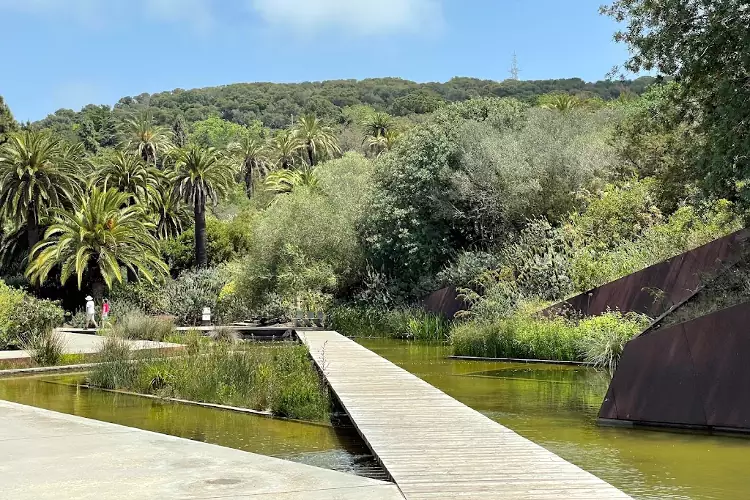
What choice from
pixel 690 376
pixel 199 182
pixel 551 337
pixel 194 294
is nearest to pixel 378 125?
pixel 199 182

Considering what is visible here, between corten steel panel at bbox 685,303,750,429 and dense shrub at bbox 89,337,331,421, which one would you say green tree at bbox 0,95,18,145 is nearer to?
dense shrub at bbox 89,337,331,421

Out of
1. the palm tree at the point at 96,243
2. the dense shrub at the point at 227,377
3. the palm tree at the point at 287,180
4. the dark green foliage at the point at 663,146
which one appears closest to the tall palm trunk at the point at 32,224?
the palm tree at the point at 96,243

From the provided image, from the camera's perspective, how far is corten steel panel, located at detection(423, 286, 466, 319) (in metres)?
25.8

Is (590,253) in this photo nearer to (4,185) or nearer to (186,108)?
(4,185)

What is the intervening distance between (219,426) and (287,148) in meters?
49.8

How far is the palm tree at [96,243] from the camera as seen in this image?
33.6 metres

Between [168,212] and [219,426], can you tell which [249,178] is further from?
[219,426]

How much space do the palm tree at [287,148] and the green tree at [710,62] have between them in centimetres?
4790

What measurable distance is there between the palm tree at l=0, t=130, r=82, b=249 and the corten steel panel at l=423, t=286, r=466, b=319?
59.9 ft

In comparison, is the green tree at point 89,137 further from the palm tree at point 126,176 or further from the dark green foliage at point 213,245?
the palm tree at point 126,176

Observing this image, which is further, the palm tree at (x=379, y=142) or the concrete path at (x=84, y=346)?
the palm tree at (x=379, y=142)

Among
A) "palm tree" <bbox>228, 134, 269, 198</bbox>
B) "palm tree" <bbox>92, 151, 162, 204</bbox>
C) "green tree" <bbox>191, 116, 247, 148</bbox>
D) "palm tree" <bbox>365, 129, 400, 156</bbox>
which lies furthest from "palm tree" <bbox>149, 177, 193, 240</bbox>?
"green tree" <bbox>191, 116, 247, 148</bbox>

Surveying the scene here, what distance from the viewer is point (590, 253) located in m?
22.2

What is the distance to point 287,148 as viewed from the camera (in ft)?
197
